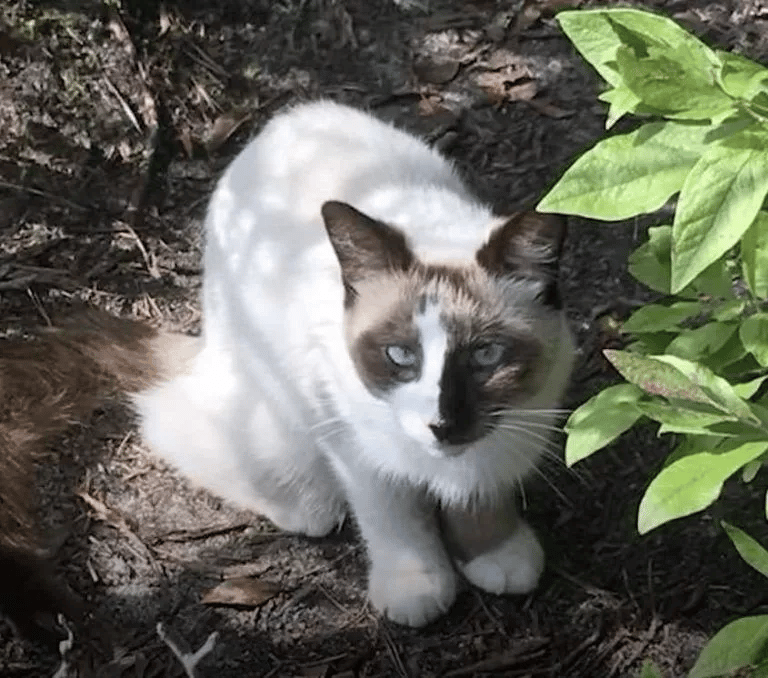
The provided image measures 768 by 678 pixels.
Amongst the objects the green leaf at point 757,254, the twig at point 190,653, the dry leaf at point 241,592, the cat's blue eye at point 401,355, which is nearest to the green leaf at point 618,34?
the green leaf at point 757,254

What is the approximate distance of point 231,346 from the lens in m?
2.49

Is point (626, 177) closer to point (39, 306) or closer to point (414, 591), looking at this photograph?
point (414, 591)

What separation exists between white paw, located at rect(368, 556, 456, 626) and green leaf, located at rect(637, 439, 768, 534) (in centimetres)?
129

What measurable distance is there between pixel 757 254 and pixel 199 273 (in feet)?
6.49

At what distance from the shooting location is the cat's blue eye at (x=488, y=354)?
6.69ft

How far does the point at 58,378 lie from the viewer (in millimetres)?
2701

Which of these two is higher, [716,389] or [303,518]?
[716,389]

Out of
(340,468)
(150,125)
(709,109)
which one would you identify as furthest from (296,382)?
→ (709,109)

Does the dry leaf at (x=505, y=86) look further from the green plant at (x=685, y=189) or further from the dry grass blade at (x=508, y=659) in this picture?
the green plant at (x=685, y=189)

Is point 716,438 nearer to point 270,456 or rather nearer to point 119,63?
point 270,456

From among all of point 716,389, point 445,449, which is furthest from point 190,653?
point 716,389

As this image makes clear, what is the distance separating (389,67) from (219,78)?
415 millimetres

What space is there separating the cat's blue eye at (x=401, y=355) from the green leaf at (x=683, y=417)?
2.88 ft

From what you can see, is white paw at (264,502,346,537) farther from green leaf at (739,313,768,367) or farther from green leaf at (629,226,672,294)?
green leaf at (739,313,768,367)
